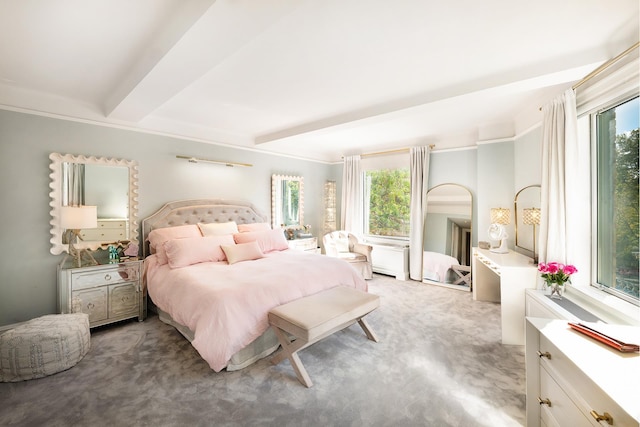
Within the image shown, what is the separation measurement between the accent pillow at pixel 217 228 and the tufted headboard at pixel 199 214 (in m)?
0.18

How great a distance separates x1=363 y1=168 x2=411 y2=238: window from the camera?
542 centimetres

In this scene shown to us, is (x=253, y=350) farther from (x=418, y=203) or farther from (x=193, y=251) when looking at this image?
(x=418, y=203)

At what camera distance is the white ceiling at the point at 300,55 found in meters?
1.65


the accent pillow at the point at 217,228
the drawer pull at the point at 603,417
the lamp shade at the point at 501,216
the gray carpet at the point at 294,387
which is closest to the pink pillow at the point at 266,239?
the accent pillow at the point at 217,228

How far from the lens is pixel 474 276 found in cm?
405

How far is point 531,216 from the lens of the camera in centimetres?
330

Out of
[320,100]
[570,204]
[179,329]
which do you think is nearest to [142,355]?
[179,329]

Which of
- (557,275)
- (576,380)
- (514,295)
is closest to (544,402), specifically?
(576,380)

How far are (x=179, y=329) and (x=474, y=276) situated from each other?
394cm

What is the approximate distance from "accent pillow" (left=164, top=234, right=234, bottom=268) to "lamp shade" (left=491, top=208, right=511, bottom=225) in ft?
12.4

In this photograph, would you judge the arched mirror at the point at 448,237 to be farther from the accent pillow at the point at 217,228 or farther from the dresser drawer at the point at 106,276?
the dresser drawer at the point at 106,276

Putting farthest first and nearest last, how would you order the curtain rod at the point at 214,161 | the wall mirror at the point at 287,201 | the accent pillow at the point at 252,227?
the wall mirror at the point at 287,201 < the accent pillow at the point at 252,227 < the curtain rod at the point at 214,161

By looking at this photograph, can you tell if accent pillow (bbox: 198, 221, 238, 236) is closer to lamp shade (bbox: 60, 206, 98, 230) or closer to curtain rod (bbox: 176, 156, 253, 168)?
curtain rod (bbox: 176, 156, 253, 168)

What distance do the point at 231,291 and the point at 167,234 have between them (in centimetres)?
179
